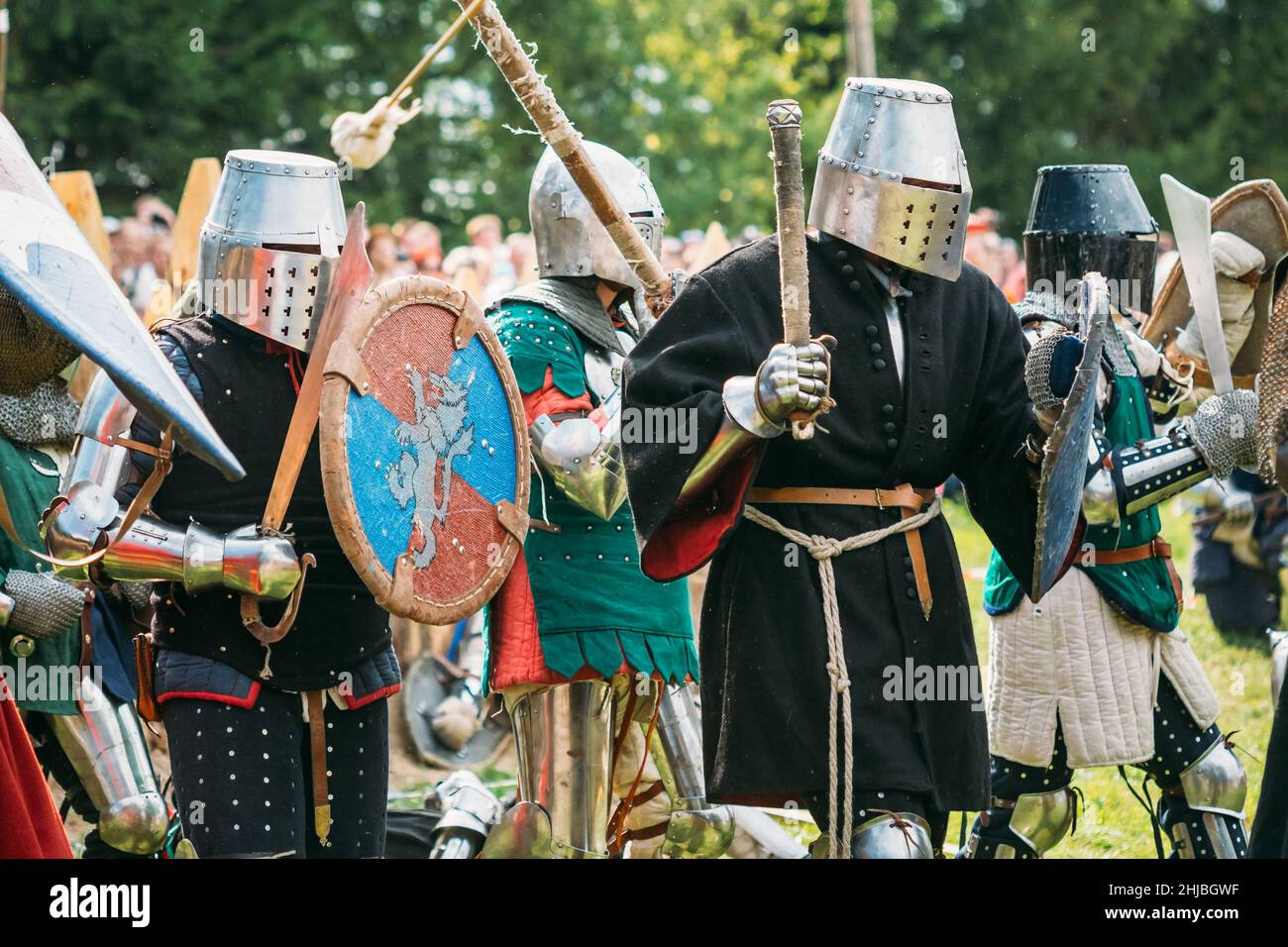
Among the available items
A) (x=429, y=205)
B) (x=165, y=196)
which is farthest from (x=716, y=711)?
(x=429, y=205)

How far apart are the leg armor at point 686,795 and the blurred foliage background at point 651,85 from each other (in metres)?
12.8

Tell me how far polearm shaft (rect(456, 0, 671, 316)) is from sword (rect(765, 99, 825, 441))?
64 centimetres

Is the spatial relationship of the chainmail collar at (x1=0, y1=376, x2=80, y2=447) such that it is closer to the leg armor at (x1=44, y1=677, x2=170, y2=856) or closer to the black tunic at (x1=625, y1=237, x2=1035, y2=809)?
the leg armor at (x1=44, y1=677, x2=170, y2=856)

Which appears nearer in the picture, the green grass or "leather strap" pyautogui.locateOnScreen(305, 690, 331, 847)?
Answer: "leather strap" pyautogui.locateOnScreen(305, 690, 331, 847)

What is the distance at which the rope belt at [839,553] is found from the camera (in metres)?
4.03

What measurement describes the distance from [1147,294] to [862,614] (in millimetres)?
1885

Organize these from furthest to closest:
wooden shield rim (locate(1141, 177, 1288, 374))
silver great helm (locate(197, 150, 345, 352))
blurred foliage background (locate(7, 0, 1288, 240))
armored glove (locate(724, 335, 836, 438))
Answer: blurred foliage background (locate(7, 0, 1288, 240))
wooden shield rim (locate(1141, 177, 1288, 374))
silver great helm (locate(197, 150, 345, 352))
armored glove (locate(724, 335, 836, 438))

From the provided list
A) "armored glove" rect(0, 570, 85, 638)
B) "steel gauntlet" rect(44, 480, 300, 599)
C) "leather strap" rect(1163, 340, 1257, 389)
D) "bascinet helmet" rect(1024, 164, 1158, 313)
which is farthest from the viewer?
"leather strap" rect(1163, 340, 1257, 389)

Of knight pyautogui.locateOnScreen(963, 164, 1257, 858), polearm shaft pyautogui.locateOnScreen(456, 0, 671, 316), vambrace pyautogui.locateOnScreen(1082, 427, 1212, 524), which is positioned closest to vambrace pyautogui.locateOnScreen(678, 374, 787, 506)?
polearm shaft pyautogui.locateOnScreen(456, 0, 671, 316)

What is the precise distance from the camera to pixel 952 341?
4270 millimetres

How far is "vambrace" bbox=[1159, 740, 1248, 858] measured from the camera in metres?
5.30

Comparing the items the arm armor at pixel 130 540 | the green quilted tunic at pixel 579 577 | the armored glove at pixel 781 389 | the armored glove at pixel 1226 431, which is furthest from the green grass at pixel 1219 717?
the arm armor at pixel 130 540
